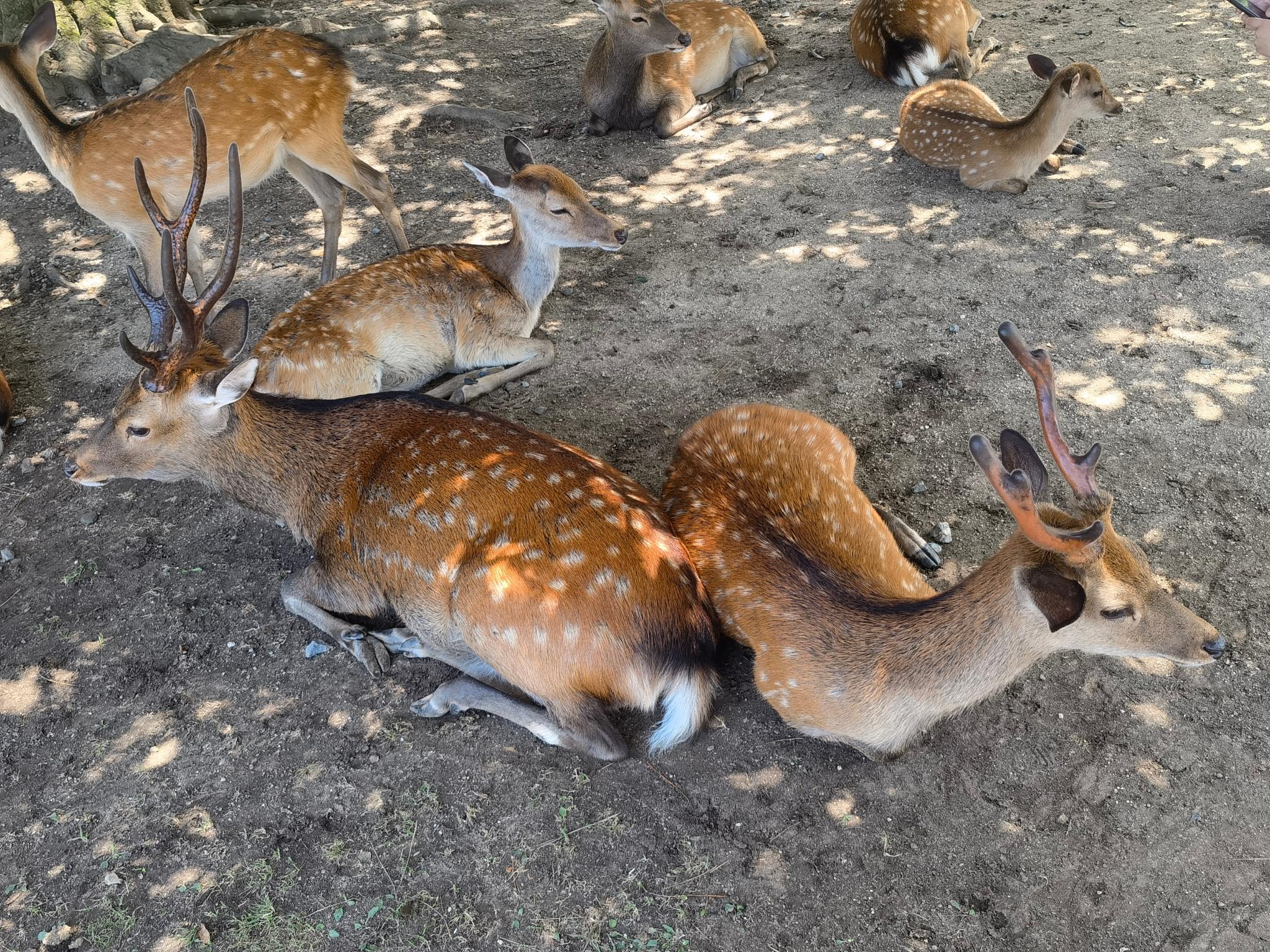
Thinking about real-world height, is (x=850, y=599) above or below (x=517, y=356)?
above

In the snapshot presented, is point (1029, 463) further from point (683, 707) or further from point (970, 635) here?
point (683, 707)

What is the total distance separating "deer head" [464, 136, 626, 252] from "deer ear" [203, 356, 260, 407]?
173 centimetres

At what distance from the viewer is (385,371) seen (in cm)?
418

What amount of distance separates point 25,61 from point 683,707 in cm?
408

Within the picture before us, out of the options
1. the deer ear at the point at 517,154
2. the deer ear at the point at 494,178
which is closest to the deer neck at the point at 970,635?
the deer ear at the point at 494,178

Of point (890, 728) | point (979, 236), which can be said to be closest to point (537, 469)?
point (890, 728)

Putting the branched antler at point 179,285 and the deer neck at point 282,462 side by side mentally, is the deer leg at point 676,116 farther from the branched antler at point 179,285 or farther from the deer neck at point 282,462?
the deer neck at point 282,462

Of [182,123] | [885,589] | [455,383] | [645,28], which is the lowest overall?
[455,383]

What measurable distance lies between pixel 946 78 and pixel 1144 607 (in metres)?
4.66

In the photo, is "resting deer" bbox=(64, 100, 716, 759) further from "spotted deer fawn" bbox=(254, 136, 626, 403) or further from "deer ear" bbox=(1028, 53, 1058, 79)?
"deer ear" bbox=(1028, 53, 1058, 79)

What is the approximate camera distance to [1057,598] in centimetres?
212

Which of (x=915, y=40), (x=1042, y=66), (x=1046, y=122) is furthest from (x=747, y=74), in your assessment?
(x=1046, y=122)

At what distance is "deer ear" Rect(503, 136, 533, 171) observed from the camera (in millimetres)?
4602

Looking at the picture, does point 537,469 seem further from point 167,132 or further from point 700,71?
point 700,71
